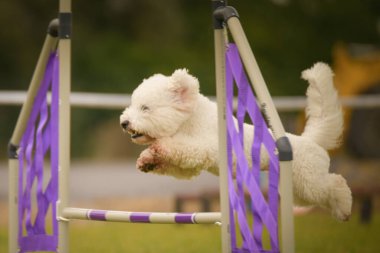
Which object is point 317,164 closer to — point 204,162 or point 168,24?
point 204,162

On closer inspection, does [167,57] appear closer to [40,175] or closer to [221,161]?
[40,175]

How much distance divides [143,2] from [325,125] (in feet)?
37.5

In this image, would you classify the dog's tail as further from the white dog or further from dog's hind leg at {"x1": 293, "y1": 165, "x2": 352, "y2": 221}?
dog's hind leg at {"x1": 293, "y1": 165, "x2": 352, "y2": 221}

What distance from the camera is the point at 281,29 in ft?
39.9

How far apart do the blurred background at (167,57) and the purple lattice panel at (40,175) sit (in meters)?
4.00

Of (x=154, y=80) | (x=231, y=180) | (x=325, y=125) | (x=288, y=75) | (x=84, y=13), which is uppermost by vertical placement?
(x=84, y=13)

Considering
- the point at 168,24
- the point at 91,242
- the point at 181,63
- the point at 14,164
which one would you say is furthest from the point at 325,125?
the point at 168,24

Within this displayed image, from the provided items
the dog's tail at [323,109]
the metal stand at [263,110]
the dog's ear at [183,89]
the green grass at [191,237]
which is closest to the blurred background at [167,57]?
the green grass at [191,237]

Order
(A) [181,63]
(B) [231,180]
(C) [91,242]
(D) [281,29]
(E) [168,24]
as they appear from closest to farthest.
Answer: (B) [231,180] < (C) [91,242] < (D) [281,29] < (A) [181,63] < (E) [168,24]

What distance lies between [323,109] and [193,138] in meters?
0.70

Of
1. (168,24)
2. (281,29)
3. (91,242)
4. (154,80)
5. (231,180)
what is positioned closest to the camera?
(231,180)

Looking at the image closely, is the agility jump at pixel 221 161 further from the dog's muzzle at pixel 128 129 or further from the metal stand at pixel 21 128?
the dog's muzzle at pixel 128 129

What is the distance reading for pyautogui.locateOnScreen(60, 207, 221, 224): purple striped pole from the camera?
321cm

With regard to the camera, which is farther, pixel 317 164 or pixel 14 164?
pixel 14 164
